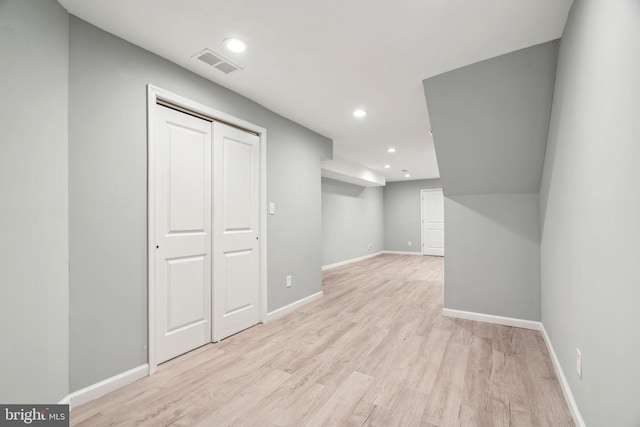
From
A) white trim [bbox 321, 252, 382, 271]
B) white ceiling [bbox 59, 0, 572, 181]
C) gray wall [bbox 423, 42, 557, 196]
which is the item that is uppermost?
white ceiling [bbox 59, 0, 572, 181]

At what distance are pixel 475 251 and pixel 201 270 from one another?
2.95 m

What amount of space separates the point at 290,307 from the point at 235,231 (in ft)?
4.24

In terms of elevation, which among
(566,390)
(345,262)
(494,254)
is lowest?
(345,262)

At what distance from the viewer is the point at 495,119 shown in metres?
2.52

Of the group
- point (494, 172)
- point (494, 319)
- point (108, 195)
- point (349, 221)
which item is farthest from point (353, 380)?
point (349, 221)

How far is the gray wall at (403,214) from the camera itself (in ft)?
29.0

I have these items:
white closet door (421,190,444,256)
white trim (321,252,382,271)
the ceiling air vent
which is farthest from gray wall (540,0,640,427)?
white closet door (421,190,444,256)

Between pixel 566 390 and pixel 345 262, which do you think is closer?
pixel 566 390

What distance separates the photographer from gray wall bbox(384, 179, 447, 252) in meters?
8.85

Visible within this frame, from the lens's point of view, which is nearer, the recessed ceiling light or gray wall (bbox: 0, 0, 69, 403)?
gray wall (bbox: 0, 0, 69, 403)

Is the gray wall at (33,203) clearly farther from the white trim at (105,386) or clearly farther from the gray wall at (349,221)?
the gray wall at (349,221)

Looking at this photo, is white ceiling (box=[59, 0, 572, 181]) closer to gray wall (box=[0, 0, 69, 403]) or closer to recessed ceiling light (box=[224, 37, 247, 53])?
recessed ceiling light (box=[224, 37, 247, 53])

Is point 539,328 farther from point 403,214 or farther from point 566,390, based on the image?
point 403,214

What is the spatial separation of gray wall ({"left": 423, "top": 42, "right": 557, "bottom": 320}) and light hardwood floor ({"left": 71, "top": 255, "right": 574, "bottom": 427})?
1.44ft
